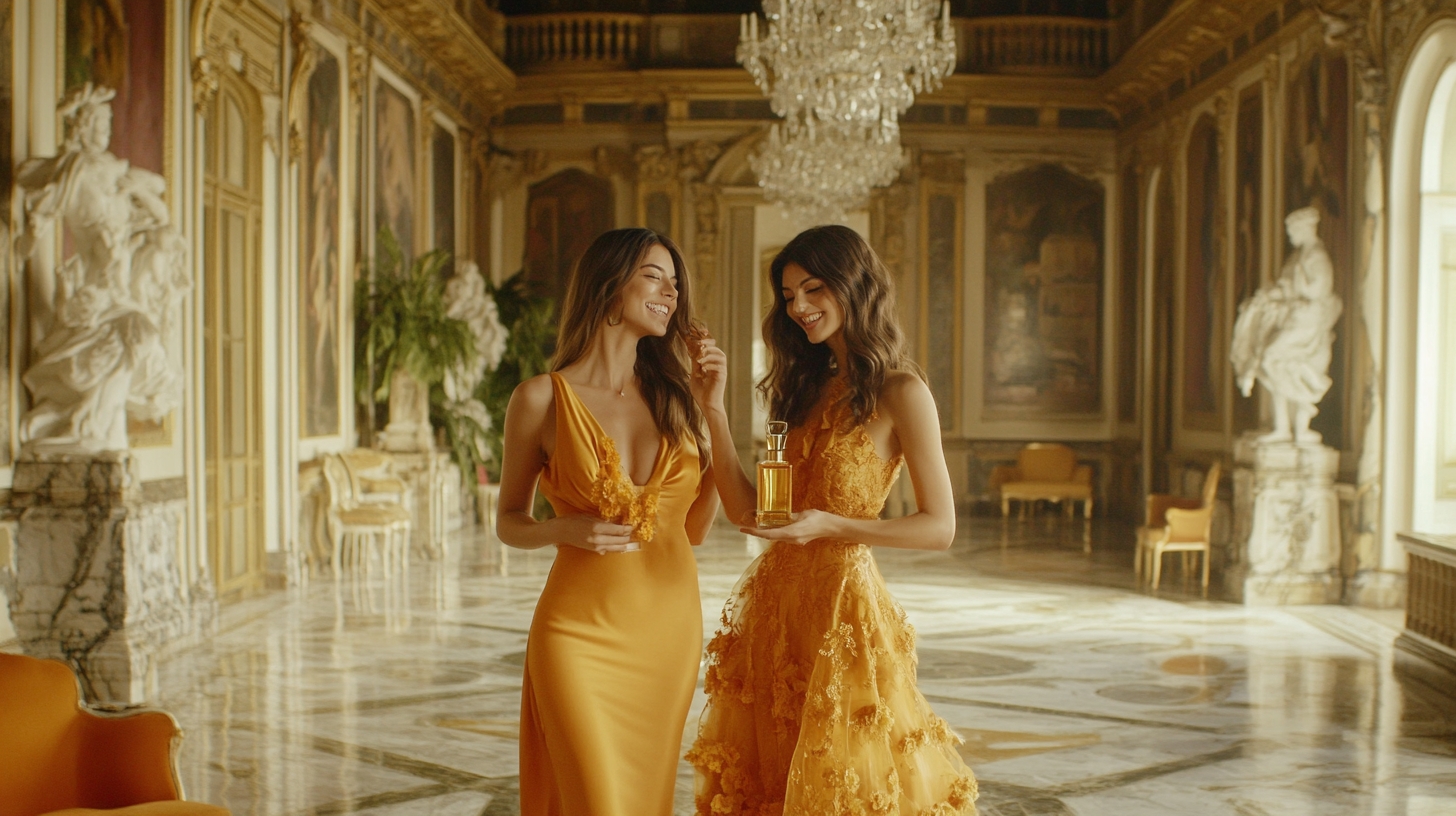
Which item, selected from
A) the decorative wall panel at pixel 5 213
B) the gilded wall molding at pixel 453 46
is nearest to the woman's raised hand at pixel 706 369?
the decorative wall panel at pixel 5 213

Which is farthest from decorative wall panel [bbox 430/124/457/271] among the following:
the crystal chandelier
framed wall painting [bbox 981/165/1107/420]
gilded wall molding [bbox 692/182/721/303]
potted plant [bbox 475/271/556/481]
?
framed wall painting [bbox 981/165/1107/420]

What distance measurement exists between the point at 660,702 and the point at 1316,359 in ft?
24.1

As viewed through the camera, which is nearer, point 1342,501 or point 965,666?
point 965,666

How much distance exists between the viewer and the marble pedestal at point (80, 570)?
18.0 ft

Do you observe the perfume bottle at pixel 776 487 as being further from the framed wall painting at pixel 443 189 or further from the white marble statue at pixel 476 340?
the framed wall painting at pixel 443 189

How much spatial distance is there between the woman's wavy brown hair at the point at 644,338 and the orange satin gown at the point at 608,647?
3.0 inches

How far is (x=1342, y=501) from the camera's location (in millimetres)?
8508

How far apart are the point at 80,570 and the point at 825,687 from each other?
14.4 feet

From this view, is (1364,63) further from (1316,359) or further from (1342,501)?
(1342,501)

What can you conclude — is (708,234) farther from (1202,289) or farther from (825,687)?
(825,687)

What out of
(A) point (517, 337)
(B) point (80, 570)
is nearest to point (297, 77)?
(A) point (517, 337)

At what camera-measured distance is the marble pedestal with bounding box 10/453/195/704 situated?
18.0 feet

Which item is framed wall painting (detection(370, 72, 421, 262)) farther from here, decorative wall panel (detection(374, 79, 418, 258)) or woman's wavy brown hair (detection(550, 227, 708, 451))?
woman's wavy brown hair (detection(550, 227, 708, 451))

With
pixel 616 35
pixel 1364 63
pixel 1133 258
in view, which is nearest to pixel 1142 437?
pixel 1133 258
